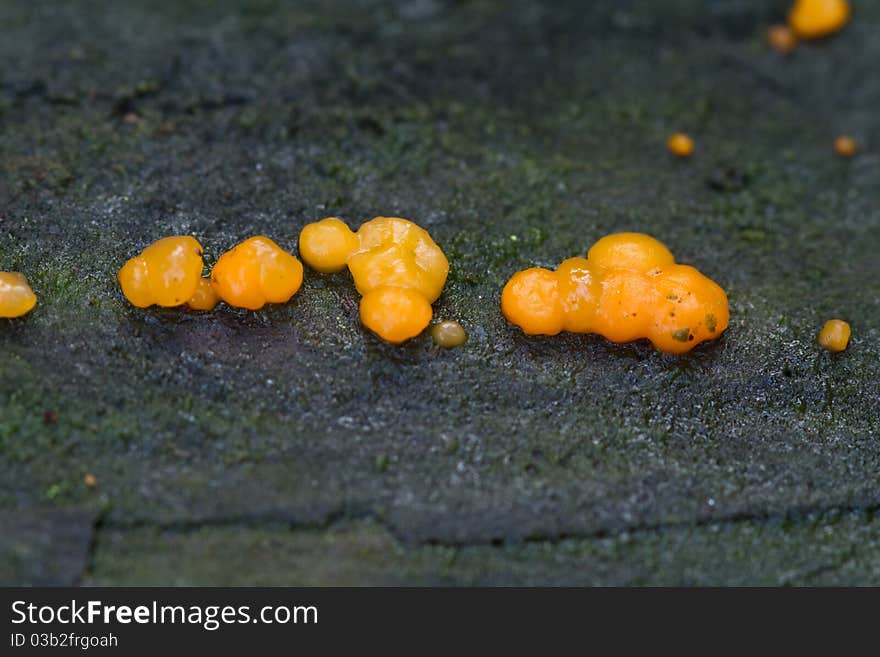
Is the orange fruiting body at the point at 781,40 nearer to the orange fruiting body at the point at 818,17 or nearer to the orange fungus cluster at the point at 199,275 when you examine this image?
the orange fruiting body at the point at 818,17

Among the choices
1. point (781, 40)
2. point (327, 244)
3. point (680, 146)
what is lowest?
point (327, 244)

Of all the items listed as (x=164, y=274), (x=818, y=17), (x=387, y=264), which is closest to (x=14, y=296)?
(x=164, y=274)

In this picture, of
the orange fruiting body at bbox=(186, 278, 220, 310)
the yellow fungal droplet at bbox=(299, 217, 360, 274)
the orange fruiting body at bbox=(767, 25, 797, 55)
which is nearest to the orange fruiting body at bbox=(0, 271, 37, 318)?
the orange fruiting body at bbox=(186, 278, 220, 310)

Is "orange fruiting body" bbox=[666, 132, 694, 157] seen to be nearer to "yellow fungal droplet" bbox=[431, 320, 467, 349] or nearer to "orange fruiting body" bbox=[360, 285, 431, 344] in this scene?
"yellow fungal droplet" bbox=[431, 320, 467, 349]

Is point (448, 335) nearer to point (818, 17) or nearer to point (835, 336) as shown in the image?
point (835, 336)

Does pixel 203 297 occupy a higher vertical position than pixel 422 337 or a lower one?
higher

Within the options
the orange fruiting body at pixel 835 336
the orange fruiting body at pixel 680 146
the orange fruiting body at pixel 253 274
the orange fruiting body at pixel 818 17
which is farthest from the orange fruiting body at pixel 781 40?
the orange fruiting body at pixel 253 274

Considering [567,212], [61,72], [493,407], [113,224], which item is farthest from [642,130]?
[61,72]
